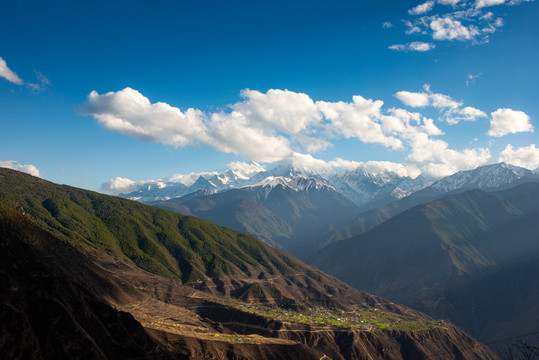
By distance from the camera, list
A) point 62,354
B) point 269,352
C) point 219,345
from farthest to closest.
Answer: point 269,352, point 219,345, point 62,354

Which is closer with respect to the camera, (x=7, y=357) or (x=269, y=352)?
(x=7, y=357)

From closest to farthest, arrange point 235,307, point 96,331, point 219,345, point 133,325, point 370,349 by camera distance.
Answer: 1. point 96,331
2. point 133,325
3. point 219,345
4. point 370,349
5. point 235,307

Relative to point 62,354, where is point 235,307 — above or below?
below

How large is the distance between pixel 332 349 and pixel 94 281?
10792 cm

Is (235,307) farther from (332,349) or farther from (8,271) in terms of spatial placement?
(8,271)

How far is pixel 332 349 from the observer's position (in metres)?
145

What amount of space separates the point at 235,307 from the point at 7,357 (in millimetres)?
140770

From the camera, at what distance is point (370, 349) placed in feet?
506

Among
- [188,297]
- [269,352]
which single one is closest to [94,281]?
[188,297]

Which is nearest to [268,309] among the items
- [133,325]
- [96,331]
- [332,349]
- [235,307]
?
[235,307]

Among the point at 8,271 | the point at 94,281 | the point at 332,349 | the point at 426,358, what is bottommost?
the point at 426,358

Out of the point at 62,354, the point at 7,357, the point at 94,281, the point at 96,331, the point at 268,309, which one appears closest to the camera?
the point at 7,357

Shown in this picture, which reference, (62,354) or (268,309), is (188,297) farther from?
(62,354)

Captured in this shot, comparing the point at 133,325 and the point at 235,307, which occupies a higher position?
the point at 133,325
